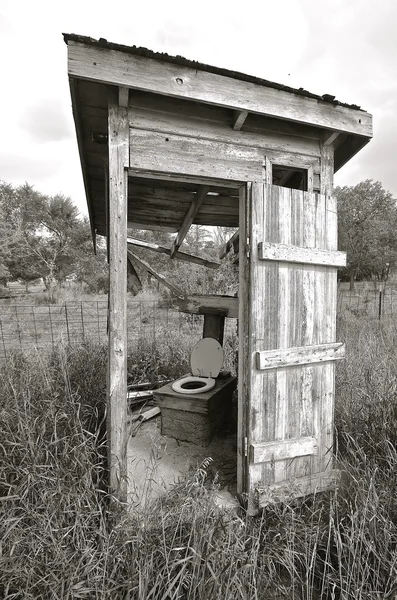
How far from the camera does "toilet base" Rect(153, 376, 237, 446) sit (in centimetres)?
364

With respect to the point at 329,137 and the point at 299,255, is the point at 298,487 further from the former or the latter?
the point at 329,137

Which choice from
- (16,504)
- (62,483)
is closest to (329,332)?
(62,483)

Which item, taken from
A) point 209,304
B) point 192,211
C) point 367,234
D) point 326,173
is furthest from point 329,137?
point 367,234

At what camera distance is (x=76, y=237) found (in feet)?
72.3

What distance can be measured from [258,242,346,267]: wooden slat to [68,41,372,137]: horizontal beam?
3.10 ft

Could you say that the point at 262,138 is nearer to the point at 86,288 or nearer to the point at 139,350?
the point at 139,350

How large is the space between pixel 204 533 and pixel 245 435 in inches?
29.8

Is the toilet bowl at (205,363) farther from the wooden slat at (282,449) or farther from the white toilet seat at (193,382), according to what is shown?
the wooden slat at (282,449)

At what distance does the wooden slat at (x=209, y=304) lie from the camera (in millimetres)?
4316

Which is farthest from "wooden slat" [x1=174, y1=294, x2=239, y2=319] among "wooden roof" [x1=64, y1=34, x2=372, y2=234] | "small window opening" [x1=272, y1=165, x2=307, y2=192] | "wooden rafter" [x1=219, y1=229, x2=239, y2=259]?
"wooden roof" [x1=64, y1=34, x2=372, y2=234]

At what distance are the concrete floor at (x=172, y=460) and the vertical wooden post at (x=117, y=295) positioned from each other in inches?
18.7

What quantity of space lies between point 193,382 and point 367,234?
19.0m

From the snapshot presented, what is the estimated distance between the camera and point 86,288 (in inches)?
742

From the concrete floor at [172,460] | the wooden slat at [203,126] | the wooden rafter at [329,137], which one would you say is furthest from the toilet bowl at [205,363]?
the wooden rafter at [329,137]
